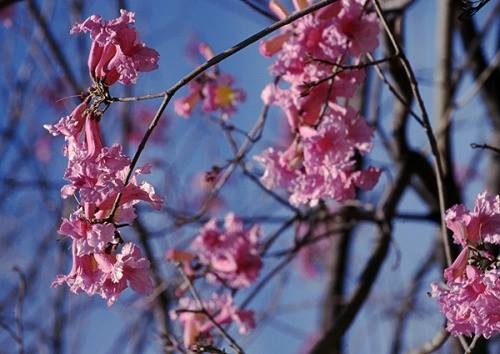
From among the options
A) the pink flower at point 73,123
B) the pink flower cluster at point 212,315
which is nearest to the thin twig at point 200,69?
the pink flower at point 73,123

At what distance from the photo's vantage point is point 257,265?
2.07m

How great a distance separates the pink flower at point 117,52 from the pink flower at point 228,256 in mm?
864

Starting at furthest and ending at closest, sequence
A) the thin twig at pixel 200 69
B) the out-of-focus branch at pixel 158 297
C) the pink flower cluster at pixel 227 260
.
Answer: the out-of-focus branch at pixel 158 297, the pink flower cluster at pixel 227 260, the thin twig at pixel 200 69

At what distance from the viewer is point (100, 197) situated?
1175 millimetres

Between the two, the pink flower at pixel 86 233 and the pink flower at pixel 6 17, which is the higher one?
the pink flower at pixel 6 17

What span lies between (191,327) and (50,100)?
327 centimetres

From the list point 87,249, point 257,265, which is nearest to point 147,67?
point 87,249

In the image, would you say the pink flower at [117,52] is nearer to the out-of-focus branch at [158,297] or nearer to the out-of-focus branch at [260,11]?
the out-of-focus branch at [260,11]

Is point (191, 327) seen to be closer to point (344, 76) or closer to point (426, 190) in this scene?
point (344, 76)

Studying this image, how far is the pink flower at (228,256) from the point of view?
2049 mm

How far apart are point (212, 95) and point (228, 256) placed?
42 centimetres

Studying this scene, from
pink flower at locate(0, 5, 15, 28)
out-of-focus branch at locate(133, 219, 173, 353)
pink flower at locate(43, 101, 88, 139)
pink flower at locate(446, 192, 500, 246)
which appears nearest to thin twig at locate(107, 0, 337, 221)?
pink flower at locate(43, 101, 88, 139)

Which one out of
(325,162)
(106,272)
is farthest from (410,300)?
(106,272)

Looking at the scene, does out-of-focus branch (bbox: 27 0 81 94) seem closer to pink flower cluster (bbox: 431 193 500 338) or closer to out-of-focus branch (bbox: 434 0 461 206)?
out-of-focus branch (bbox: 434 0 461 206)
